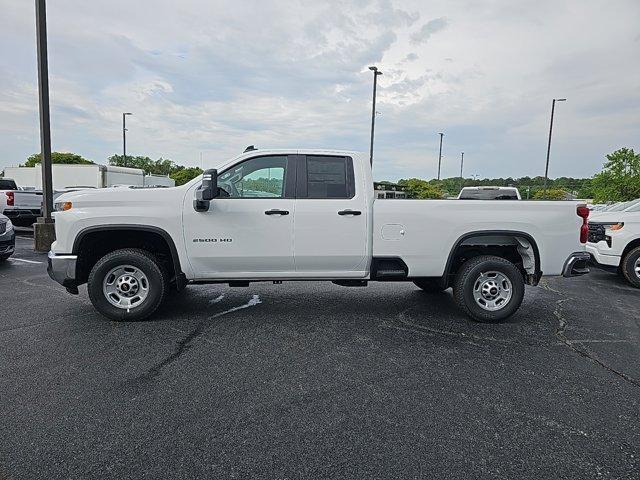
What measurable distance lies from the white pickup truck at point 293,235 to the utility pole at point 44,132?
241 inches

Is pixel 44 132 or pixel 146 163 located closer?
pixel 44 132

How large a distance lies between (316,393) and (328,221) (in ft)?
7.28

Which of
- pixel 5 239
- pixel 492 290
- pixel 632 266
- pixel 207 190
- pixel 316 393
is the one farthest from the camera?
pixel 5 239

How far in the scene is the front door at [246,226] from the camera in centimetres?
515

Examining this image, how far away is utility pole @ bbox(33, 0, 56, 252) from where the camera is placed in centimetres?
985

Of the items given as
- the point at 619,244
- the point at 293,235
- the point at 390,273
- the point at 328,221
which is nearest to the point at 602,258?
the point at 619,244

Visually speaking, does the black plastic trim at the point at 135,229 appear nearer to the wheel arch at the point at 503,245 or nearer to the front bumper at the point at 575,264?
the wheel arch at the point at 503,245

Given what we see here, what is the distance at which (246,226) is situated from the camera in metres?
5.17

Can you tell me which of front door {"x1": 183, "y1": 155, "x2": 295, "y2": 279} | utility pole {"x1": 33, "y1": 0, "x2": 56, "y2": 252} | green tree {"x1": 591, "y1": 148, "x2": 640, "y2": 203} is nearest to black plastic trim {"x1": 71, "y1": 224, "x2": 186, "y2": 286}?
front door {"x1": 183, "y1": 155, "x2": 295, "y2": 279}

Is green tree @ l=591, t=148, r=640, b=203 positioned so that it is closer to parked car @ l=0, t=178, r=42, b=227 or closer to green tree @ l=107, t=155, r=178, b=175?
parked car @ l=0, t=178, r=42, b=227

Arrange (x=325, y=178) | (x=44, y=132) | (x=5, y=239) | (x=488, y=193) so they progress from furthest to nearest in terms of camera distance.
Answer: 1. (x=488, y=193)
2. (x=44, y=132)
3. (x=5, y=239)
4. (x=325, y=178)

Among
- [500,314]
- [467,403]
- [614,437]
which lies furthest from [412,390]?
[500,314]

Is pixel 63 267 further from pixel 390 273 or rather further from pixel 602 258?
pixel 602 258

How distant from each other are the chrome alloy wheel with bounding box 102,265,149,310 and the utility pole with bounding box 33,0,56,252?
20.1ft
